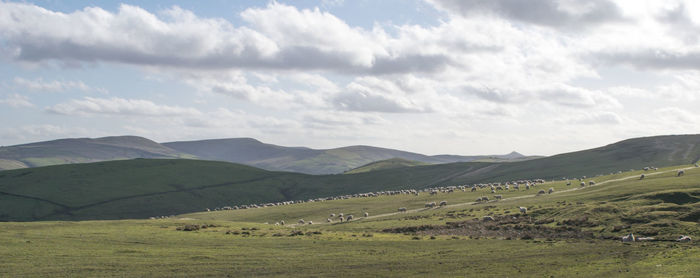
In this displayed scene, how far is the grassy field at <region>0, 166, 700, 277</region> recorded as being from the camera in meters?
45.8

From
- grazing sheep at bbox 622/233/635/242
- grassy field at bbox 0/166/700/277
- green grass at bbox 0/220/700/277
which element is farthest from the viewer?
grazing sheep at bbox 622/233/635/242

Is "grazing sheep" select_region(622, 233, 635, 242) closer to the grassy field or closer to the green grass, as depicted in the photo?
the grassy field

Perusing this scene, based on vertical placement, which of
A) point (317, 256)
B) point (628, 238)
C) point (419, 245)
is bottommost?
point (419, 245)

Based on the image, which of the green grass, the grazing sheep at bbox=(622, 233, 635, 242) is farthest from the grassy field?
the grazing sheep at bbox=(622, 233, 635, 242)

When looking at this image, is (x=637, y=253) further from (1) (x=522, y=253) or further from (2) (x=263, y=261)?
(2) (x=263, y=261)

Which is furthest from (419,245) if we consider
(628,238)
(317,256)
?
(628,238)

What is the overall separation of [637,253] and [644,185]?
56.1 meters

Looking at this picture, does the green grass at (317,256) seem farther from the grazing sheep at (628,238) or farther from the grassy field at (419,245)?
the grazing sheep at (628,238)

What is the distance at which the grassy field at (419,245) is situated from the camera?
4575 centimetres

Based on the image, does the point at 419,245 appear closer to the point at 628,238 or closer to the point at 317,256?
the point at 317,256

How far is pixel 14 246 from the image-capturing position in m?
57.2

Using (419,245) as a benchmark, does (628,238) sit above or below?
above

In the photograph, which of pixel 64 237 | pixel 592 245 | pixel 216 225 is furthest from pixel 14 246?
pixel 592 245

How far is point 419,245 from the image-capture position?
2504 inches
